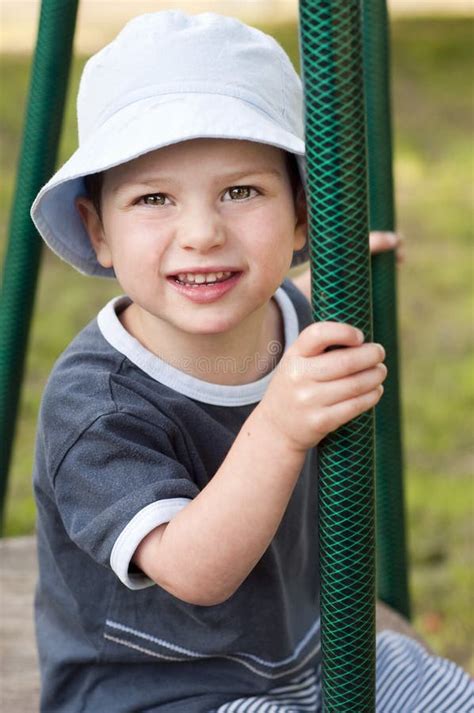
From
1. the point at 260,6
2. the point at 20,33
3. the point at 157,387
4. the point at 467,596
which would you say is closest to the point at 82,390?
the point at 157,387

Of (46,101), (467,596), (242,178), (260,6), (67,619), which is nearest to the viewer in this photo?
(242,178)

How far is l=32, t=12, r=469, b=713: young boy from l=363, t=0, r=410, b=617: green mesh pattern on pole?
0.76 ft

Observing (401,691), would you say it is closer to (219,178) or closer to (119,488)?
(119,488)

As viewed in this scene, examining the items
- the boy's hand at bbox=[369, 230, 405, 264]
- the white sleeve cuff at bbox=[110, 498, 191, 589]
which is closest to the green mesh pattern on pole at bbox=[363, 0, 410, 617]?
the boy's hand at bbox=[369, 230, 405, 264]

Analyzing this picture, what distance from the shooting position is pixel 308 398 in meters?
0.82

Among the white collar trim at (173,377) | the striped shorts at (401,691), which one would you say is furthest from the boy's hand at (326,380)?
the striped shorts at (401,691)

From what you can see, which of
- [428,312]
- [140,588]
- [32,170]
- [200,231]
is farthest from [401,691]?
[428,312]

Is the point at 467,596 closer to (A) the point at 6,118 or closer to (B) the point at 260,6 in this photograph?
(A) the point at 6,118

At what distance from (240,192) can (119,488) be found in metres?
0.29

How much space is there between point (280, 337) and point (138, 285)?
27 centimetres

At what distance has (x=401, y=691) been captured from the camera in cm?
123

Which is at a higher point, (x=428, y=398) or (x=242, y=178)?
(x=242, y=178)

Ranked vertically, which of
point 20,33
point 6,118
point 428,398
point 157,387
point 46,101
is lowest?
point 428,398

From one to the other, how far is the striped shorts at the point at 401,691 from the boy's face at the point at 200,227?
0.40m
